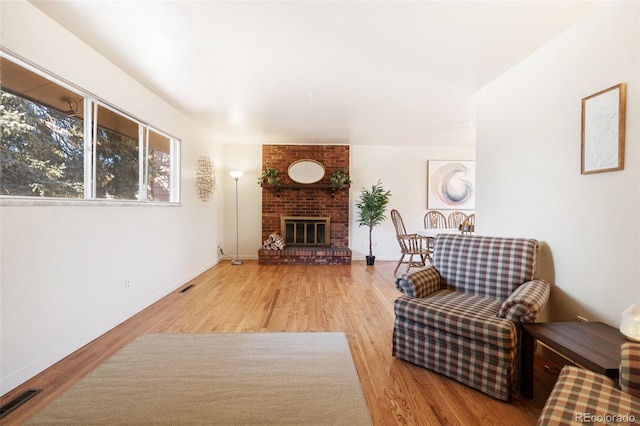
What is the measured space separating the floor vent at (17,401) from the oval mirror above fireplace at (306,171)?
14.5 ft

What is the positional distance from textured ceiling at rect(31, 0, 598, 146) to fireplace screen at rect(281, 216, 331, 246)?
2.50 meters

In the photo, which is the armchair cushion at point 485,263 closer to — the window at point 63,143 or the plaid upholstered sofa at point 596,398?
the plaid upholstered sofa at point 596,398

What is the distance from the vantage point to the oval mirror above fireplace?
18.1 ft

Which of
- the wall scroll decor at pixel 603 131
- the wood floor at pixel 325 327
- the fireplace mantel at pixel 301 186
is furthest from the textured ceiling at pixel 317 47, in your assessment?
the wood floor at pixel 325 327

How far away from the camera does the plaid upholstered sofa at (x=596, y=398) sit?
91 centimetres

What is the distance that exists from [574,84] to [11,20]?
11.5 feet

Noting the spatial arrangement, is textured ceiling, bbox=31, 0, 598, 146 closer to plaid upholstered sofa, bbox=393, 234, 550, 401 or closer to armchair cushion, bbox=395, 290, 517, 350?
plaid upholstered sofa, bbox=393, 234, 550, 401

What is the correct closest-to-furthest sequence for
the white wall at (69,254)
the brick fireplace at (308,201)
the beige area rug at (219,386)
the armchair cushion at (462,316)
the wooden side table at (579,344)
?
the wooden side table at (579,344) < the beige area rug at (219,386) < the armchair cushion at (462,316) < the white wall at (69,254) < the brick fireplace at (308,201)

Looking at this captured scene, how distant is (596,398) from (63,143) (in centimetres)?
324

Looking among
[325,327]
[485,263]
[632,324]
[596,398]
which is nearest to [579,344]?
[632,324]

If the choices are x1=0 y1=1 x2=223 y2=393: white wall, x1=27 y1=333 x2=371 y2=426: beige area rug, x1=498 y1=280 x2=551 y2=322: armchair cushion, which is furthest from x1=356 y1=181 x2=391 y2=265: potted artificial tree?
x1=498 y1=280 x2=551 y2=322: armchair cushion

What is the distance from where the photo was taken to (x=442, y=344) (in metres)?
1.72

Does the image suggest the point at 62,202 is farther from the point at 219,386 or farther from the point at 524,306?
the point at 524,306

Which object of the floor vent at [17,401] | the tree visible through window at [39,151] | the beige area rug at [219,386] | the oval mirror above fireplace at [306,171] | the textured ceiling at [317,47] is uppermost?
the textured ceiling at [317,47]
